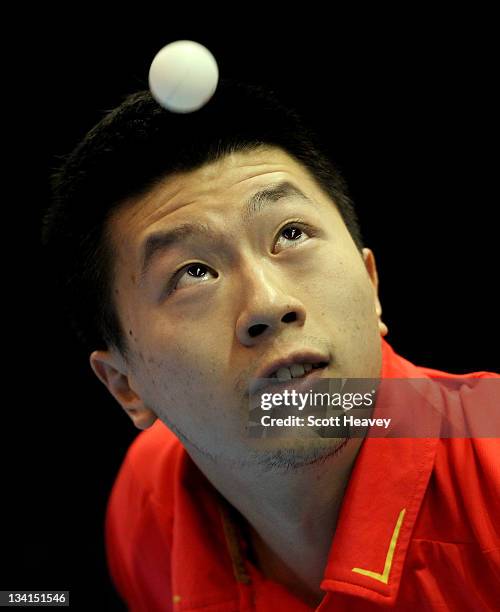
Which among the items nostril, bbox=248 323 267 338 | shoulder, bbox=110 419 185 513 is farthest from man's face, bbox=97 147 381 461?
shoulder, bbox=110 419 185 513

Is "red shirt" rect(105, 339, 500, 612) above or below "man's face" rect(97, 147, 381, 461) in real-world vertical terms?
below

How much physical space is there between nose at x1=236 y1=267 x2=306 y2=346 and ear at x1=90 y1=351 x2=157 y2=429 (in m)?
0.36

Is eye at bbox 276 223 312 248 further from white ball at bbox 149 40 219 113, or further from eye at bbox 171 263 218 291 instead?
white ball at bbox 149 40 219 113

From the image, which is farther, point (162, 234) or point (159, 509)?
point (159, 509)

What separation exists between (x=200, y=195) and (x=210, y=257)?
111mm

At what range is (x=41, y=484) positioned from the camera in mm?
2178

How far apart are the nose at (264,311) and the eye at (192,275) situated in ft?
0.32

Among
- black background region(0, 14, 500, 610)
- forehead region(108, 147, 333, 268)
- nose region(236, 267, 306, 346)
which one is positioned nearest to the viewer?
nose region(236, 267, 306, 346)

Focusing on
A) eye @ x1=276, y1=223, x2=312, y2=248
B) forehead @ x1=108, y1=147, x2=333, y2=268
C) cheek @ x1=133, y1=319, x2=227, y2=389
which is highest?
forehead @ x1=108, y1=147, x2=333, y2=268

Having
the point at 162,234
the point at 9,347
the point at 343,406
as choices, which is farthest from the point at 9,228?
the point at 343,406

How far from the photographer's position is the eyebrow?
48.7 inches

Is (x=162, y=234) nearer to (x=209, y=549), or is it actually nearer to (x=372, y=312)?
(x=372, y=312)

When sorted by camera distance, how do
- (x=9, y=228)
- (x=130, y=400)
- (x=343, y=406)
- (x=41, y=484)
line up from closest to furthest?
(x=343, y=406) → (x=130, y=400) → (x=9, y=228) → (x=41, y=484)

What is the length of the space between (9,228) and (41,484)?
0.74 m
